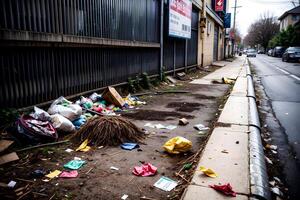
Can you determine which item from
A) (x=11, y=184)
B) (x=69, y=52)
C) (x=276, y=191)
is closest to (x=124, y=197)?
(x=11, y=184)

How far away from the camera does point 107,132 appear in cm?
426

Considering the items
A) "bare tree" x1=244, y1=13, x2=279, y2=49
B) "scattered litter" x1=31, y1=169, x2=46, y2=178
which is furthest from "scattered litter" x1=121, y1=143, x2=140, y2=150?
"bare tree" x1=244, y1=13, x2=279, y2=49

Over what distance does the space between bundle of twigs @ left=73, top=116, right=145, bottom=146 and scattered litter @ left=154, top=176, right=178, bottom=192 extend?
→ 1329 millimetres

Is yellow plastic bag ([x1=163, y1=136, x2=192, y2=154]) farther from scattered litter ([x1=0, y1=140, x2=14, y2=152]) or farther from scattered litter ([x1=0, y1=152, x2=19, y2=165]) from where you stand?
scattered litter ([x1=0, y1=140, x2=14, y2=152])

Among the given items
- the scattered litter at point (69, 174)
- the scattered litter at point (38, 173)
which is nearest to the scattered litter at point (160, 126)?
the scattered litter at point (69, 174)

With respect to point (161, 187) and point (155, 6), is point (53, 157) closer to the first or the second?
point (161, 187)

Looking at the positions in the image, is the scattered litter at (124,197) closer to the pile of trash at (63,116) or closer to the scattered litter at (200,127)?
the pile of trash at (63,116)

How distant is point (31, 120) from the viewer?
4152 millimetres

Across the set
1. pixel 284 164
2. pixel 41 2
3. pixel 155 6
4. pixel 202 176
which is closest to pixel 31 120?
pixel 41 2

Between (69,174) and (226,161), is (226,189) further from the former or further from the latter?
(69,174)

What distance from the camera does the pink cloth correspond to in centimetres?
318

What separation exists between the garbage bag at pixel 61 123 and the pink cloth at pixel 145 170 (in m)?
1.72

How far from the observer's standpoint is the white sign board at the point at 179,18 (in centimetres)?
1128

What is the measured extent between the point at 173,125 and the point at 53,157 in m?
2.40
